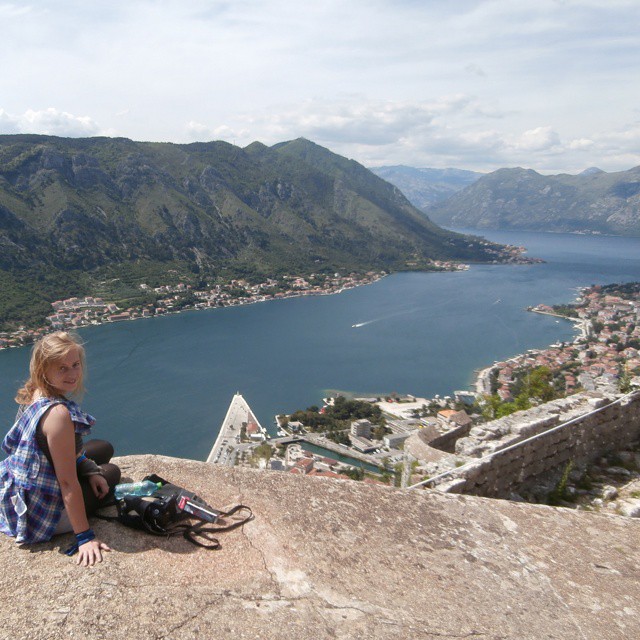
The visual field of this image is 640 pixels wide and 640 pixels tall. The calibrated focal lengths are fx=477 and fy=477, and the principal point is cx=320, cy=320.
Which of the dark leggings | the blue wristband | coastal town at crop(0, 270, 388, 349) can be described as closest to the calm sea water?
coastal town at crop(0, 270, 388, 349)

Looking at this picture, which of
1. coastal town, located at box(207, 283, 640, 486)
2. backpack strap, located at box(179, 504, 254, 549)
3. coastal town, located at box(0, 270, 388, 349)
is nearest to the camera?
backpack strap, located at box(179, 504, 254, 549)

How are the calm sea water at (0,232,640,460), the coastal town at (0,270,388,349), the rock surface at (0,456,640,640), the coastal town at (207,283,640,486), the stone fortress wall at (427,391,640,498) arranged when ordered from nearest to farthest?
1. the rock surface at (0,456,640,640)
2. the stone fortress wall at (427,391,640,498)
3. the coastal town at (207,283,640,486)
4. the calm sea water at (0,232,640,460)
5. the coastal town at (0,270,388,349)

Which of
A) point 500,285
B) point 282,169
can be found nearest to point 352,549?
point 500,285

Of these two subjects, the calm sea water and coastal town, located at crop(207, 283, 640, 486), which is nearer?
coastal town, located at crop(207, 283, 640, 486)

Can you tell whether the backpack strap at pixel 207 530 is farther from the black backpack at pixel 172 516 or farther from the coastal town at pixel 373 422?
the coastal town at pixel 373 422

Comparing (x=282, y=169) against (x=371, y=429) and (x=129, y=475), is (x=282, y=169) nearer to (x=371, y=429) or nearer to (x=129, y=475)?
(x=371, y=429)

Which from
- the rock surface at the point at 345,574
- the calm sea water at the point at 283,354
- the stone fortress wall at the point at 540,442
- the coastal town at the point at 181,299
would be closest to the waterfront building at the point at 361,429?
the calm sea water at the point at 283,354

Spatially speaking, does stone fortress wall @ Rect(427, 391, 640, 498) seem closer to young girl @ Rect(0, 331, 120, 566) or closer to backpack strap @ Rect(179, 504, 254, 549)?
backpack strap @ Rect(179, 504, 254, 549)
